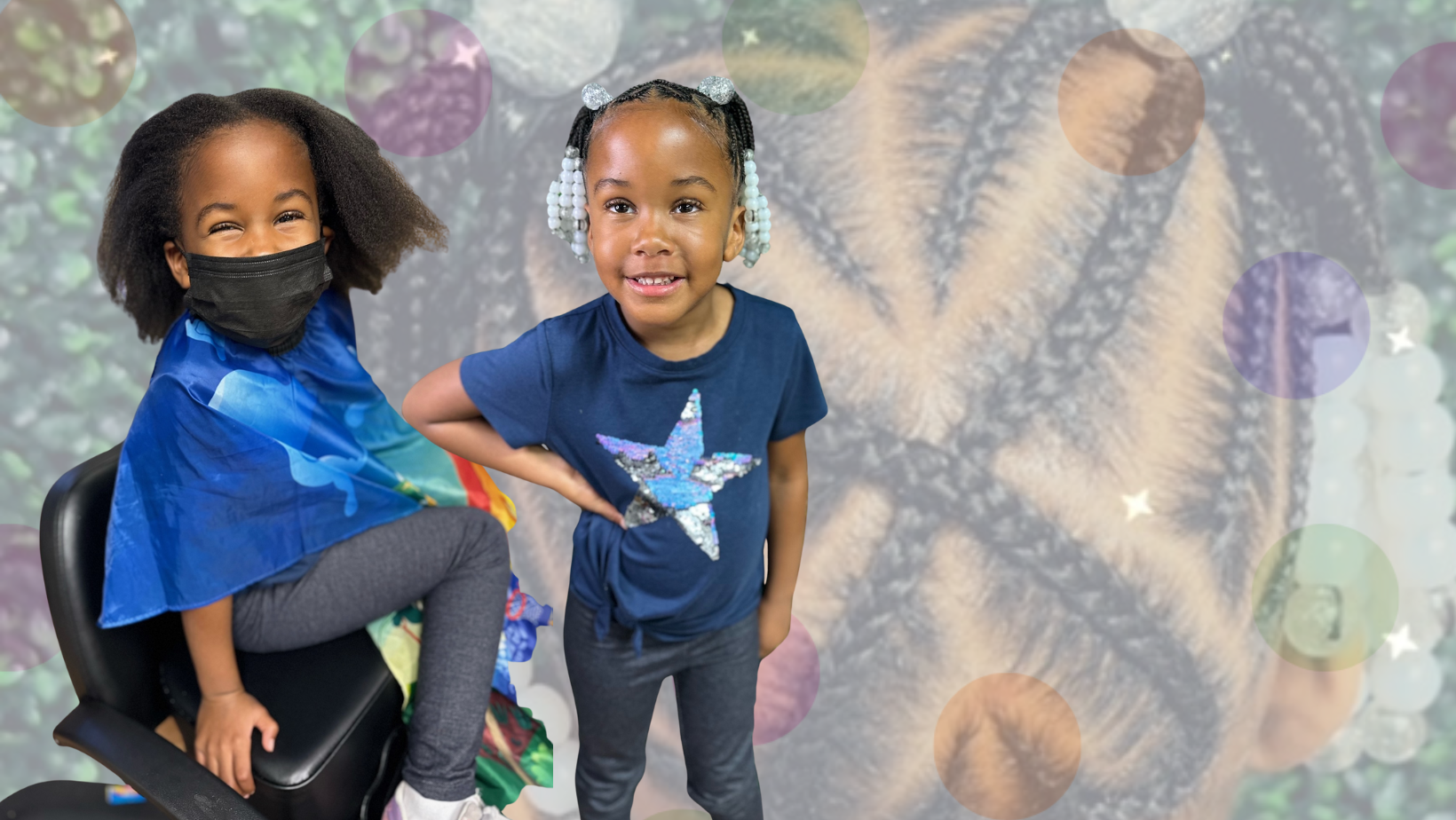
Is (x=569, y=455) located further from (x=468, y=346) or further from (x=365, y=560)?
(x=468, y=346)

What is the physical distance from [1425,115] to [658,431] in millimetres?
1256

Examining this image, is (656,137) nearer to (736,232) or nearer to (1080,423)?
(736,232)

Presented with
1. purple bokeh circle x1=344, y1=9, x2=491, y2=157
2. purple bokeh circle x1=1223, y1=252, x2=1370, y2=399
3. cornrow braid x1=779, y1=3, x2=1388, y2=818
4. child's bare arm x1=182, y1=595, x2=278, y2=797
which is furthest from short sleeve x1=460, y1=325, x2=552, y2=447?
purple bokeh circle x1=1223, y1=252, x2=1370, y2=399

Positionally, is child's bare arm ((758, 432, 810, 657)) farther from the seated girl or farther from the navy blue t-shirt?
the seated girl

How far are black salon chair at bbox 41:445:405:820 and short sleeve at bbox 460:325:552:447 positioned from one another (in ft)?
1.09

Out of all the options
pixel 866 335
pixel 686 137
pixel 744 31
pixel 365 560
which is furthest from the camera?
pixel 866 335

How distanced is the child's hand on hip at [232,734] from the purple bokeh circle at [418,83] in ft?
2.61

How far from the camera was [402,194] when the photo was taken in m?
1.38

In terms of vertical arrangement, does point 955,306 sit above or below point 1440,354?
below

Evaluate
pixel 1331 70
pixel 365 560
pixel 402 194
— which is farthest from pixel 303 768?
pixel 1331 70

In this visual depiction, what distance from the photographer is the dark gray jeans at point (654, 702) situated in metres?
1.43

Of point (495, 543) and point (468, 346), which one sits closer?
point (495, 543)

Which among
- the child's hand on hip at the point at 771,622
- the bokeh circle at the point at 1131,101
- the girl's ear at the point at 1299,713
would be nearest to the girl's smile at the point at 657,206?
the child's hand on hip at the point at 771,622

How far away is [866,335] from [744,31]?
47 centimetres
